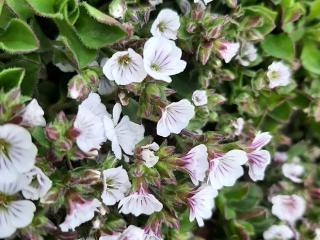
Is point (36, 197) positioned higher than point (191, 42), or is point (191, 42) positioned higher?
point (191, 42)

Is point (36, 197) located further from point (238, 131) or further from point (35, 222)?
point (238, 131)

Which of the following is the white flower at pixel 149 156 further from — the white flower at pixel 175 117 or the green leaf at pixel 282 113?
the green leaf at pixel 282 113

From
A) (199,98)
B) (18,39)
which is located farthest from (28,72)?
(199,98)

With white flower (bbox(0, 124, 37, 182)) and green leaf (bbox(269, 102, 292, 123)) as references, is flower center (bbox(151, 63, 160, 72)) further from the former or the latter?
green leaf (bbox(269, 102, 292, 123))

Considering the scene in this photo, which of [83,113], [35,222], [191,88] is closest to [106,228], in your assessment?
[35,222]

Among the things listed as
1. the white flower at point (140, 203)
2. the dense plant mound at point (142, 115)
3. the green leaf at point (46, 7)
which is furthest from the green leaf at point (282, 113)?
the green leaf at point (46, 7)

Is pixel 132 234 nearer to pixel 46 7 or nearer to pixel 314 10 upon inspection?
pixel 46 7
